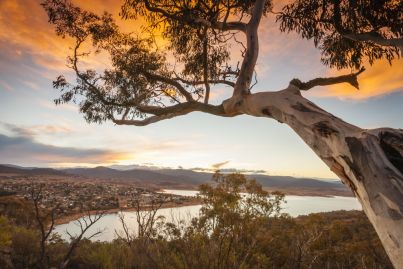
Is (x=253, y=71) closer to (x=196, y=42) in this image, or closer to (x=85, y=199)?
(x=196, y=42)

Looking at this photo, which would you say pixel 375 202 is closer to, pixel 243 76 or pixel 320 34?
pixel 243 76

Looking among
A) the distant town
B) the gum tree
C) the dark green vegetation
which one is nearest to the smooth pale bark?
the gum tree

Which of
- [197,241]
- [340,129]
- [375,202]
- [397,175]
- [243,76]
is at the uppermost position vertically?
[243,76]

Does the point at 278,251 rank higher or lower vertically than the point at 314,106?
A: lower

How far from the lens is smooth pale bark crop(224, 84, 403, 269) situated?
65.4 inches

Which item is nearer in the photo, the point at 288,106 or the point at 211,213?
the point at 288,106

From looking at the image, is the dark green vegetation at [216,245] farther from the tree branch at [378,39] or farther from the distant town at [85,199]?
the tree branch at [378,39]

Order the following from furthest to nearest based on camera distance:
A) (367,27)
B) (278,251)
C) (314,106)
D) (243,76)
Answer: (278,251)
(367,27)
(243,76)
(314,106)

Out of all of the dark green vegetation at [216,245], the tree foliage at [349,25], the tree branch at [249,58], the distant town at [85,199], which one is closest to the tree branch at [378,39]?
the tree foliage at [349,25]

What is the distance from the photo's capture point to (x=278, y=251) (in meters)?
6.67

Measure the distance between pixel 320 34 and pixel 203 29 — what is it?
193cm

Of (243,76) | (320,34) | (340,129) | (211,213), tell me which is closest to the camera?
(340,129)

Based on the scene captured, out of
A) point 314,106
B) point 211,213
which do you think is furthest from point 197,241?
point 314,106

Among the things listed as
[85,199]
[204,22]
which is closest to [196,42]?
[204,22]
